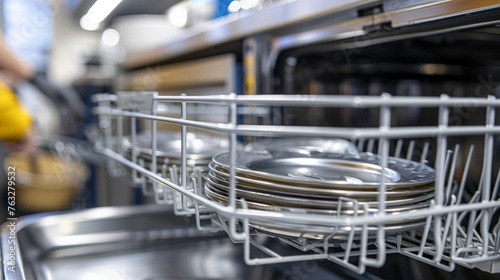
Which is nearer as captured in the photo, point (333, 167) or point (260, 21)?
point (333, 167)

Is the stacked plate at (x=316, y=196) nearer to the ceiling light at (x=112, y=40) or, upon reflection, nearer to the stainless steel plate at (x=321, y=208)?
the stainless steel plate at (x=321, y=208)

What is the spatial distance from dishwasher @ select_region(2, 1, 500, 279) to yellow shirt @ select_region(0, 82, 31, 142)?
169 mm

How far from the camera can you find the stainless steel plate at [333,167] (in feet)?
1.30

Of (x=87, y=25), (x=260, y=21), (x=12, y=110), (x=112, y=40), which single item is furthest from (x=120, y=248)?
(x=87, y=25)

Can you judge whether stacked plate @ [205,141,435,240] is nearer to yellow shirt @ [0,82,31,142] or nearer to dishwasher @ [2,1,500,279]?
dishwasher @ [2,1,500,279]

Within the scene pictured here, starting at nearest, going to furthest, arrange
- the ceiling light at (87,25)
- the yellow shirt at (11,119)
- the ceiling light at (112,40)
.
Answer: the yellow shirt at (11,119)
the ceiling light at (112,40)
the ceiling light at (87,25)

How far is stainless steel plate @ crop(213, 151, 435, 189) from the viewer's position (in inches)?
15.6

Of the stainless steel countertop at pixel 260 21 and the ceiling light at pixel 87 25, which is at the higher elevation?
the ceiling light at pixel 87 25

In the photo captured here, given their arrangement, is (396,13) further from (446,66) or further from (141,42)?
(141,42)

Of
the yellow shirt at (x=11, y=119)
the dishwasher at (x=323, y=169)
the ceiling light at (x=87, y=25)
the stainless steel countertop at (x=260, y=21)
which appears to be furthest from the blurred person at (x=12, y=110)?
the ceiling light at (x=87, y=25)

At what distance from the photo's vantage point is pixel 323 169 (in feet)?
1.54

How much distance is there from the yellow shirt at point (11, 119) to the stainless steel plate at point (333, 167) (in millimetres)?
471

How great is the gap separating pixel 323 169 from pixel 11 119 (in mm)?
589

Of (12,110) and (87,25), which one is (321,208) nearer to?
(12,110)
